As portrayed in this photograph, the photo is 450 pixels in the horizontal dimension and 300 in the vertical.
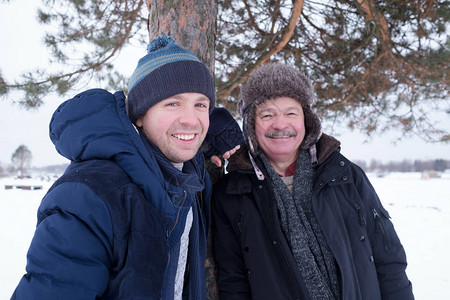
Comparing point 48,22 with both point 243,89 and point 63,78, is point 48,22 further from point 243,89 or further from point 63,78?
point 243,89

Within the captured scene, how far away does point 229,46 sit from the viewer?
4285 millimetres

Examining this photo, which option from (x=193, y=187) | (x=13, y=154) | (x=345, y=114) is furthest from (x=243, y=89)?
(x=13, y=154)

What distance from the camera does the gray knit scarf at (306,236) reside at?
1.60m

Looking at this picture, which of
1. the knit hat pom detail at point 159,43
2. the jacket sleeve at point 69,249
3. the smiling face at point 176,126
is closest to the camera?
the jacket sleeve at point 69,249

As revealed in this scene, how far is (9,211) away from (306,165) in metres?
11.4

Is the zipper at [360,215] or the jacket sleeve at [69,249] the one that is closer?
the jacket sleeve at [69,249]

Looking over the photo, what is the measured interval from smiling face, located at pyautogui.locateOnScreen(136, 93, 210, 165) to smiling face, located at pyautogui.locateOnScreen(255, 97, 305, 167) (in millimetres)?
556

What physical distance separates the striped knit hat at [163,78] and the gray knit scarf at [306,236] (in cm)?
70

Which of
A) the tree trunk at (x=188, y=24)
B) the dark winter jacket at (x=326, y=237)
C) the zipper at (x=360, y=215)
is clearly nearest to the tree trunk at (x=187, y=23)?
the tree trunk at (x=188, y=24)

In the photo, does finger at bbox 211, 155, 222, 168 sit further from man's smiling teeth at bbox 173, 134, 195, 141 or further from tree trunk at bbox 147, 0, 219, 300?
man's smiling teeth at bbox 173, 134, 195, 141

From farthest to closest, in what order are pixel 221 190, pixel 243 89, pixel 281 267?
pixel 243 89, pixel 221 190, pixel 281 267

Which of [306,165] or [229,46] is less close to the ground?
[229,46]

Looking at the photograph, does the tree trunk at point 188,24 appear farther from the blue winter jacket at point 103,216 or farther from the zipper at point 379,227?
the zipper at point 379,227

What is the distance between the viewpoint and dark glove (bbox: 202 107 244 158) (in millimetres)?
1834
